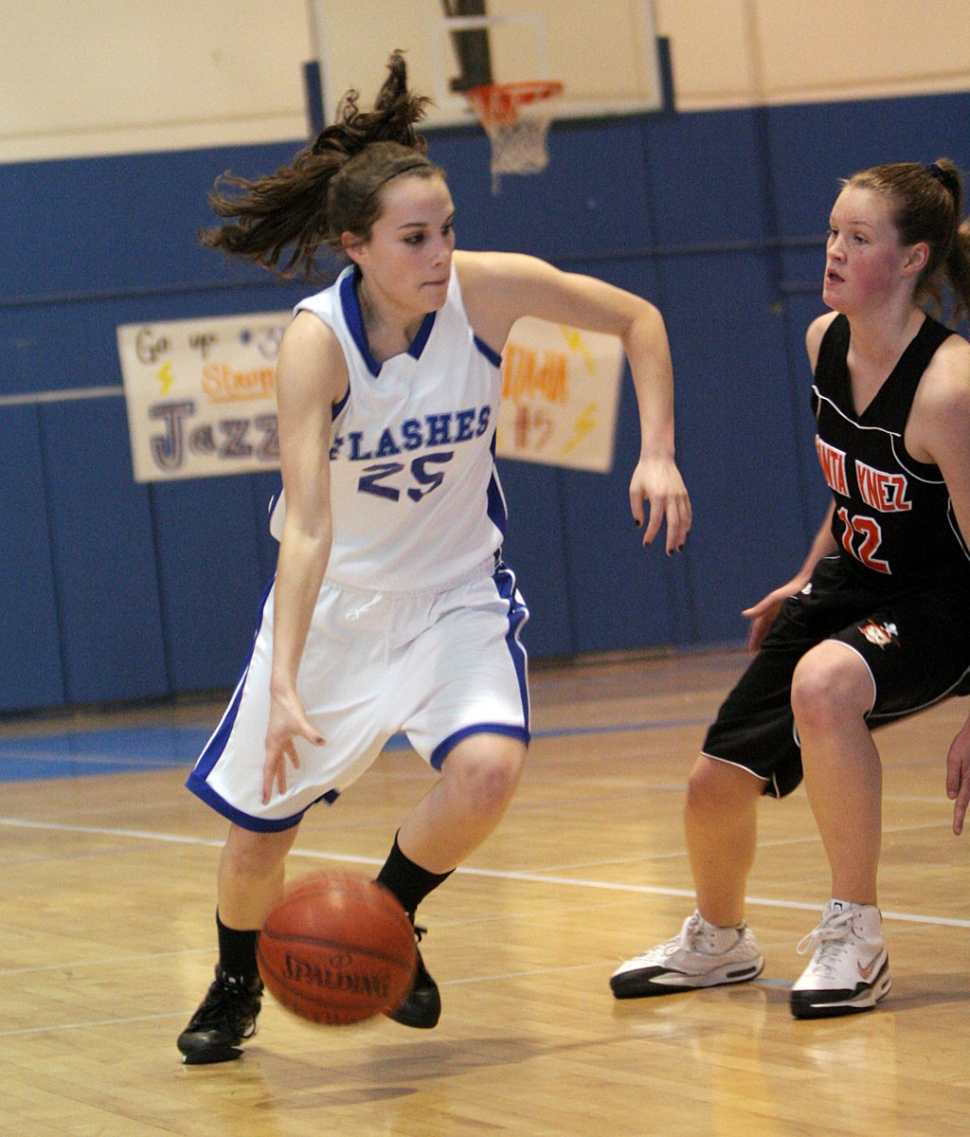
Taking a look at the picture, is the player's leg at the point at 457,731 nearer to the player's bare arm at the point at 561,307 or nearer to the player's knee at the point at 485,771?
the player's knee at the point at 485,771

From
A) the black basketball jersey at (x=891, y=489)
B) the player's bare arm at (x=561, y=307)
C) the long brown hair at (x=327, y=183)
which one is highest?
the long brown hair at (x=327, y=183)

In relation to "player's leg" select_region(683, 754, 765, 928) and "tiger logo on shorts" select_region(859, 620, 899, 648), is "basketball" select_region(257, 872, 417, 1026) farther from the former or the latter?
"tiger logo on shorts" select_region(859, 620, 899, 648)

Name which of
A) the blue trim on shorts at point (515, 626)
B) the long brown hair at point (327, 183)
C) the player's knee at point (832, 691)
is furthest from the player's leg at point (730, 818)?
the long brown hair at point (327, 183)

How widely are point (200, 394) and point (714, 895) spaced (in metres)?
8.74

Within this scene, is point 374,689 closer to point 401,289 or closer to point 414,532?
point 414,532

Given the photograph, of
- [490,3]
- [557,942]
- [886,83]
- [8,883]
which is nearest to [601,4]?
[490,3]

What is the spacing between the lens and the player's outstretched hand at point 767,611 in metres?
3.39

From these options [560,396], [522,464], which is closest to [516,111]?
[560,396]

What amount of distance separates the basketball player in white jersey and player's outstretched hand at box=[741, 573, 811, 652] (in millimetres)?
528

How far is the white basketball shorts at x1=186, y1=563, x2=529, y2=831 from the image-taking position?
294 centimetres

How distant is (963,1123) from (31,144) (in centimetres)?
1050

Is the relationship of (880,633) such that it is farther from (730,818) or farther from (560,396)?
(560,396)

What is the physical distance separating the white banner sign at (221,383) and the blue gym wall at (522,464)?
13cm

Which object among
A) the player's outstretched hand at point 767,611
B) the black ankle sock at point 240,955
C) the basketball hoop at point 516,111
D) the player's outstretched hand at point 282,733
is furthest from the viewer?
the basketball hoop at point 516,111
